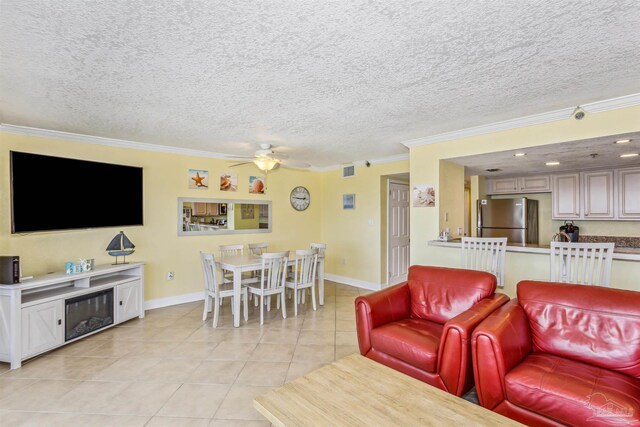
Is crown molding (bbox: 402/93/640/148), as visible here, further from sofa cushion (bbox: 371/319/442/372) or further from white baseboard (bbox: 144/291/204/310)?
white baseboard (bbox: 144/291/204/310)

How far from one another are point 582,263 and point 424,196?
1788 mm

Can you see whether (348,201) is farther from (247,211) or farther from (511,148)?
(511,148)

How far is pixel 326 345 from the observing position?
127 inches

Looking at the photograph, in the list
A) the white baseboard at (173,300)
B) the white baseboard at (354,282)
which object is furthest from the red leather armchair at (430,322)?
the white baseboard at (173,300)

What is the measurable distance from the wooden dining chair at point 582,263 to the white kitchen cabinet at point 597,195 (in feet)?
7.75

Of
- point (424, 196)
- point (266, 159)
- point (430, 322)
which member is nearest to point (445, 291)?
point (430, 322)

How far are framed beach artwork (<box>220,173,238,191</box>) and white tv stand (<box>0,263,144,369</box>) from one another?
6.63 feet

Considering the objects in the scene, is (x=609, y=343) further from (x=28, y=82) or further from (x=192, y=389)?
(x=28, y=82)

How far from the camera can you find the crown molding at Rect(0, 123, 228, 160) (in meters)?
3.49

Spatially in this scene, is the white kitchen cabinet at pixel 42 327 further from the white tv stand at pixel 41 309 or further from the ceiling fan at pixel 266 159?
the ceiling fan at pixel 266 159

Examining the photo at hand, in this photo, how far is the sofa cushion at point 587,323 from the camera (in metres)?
1.86

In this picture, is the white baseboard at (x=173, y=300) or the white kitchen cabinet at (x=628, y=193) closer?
the white kitchen cabinet at (x=628, y=193)

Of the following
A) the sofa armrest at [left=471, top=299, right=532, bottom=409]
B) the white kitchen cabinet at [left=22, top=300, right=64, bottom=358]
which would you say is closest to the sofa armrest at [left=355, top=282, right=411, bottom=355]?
the sofa armrest at [left=471, top=299, right=532, bottom=409]

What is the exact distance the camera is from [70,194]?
3562 millimetres
